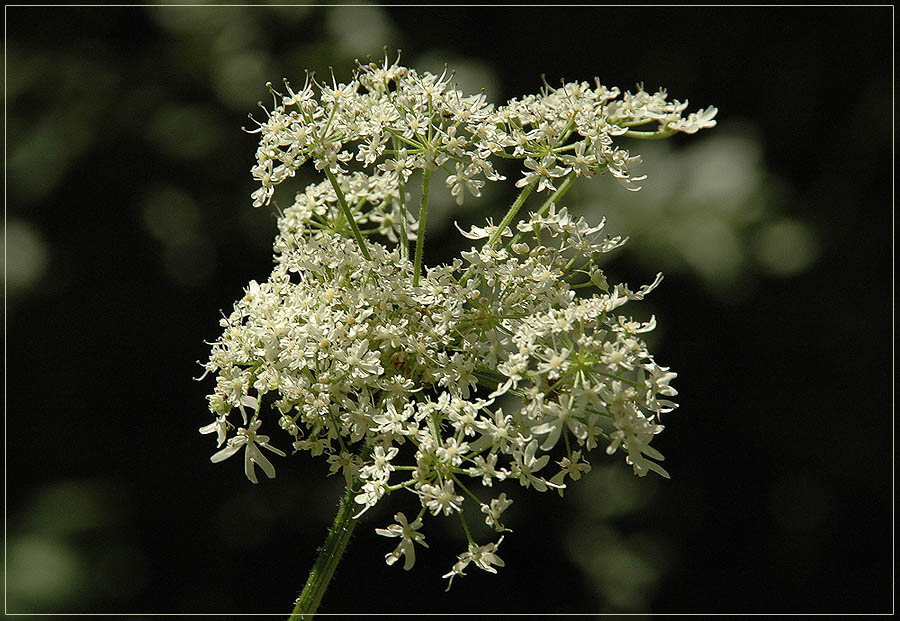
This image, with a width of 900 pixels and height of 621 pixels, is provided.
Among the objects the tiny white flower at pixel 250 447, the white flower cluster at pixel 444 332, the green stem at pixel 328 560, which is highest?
the white flower cluster at pixel 444 332

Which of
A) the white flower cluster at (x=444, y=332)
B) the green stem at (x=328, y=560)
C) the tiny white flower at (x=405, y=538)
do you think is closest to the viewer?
the white flower cluster at (x=444, y=332)

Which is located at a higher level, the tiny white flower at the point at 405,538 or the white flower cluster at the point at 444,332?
the white flower cluster at the point at 444,332

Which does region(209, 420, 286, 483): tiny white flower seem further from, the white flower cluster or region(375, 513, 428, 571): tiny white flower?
region(375, 513, 428, 571): tiny white flower

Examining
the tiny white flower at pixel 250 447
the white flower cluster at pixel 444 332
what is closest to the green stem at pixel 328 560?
the white flower cluster at pixel 444 332

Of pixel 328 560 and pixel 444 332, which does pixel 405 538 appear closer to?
pixel 328 560

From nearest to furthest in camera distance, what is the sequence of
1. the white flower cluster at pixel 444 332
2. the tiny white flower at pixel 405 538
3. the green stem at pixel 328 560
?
the white flower cluster at pixel 444 332 < the tiny white flower at pixel 405 538 < the green stem at pixel 328 560

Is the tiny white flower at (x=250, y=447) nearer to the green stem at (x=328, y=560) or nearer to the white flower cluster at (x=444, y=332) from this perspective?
the white flower cluster at (x=444, y=332)
